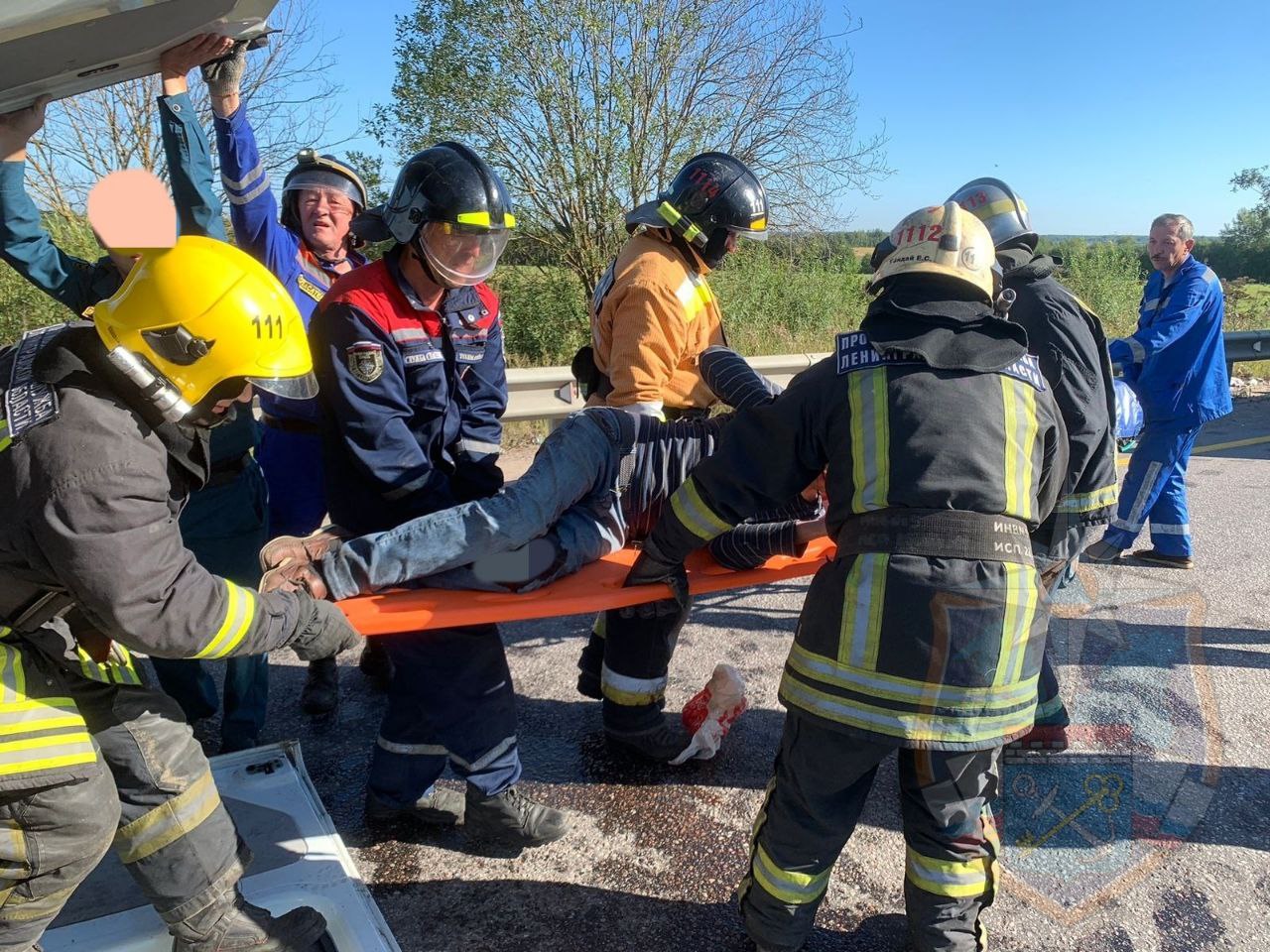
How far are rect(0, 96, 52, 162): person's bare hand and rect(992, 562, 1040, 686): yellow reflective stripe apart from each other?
2823 millimetres

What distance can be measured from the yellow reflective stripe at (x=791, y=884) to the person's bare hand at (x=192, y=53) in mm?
2619

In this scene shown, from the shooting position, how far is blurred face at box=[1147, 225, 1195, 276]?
5.06 meters

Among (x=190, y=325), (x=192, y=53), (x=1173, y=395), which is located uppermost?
(x=192, y=53)

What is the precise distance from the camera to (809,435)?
6.83ft

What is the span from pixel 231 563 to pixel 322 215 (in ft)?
5.12

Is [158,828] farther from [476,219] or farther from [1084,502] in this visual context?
[1084,502]

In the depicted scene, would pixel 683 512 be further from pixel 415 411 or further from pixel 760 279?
pixel 760 279

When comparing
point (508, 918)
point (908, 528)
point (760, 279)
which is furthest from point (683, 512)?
point (760, 279)

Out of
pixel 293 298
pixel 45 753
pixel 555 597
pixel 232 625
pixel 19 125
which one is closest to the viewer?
pixel 45 753

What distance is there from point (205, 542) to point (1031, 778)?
3038 mm

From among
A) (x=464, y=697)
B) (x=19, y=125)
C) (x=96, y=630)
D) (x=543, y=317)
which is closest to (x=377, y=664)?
(x=464, y=697)

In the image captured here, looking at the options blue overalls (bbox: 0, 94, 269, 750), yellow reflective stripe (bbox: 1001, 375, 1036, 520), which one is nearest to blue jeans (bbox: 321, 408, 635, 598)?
blue overalls (bbox: 0, 94, 269, 750)

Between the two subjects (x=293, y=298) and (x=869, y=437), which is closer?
(x=869, y=437)

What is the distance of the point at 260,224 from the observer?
10.5ft
